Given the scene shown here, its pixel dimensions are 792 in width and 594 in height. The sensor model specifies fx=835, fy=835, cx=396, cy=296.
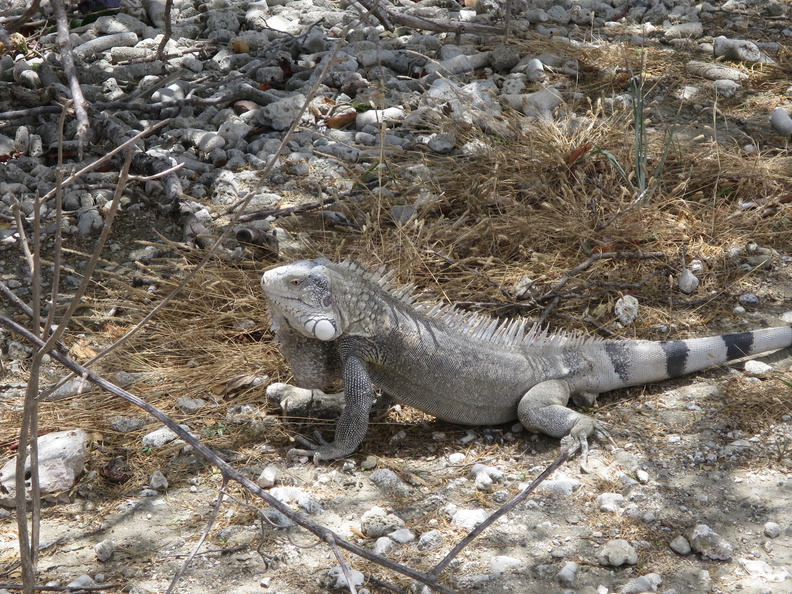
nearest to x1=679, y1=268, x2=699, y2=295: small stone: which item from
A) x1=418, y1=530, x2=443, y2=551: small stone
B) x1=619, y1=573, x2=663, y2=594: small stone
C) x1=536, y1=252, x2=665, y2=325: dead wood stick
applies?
x1=536, y1=252, x2=665, y2=325: dead wood stick

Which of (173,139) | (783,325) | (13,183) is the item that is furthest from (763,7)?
(13,183)

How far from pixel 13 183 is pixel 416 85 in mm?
2965

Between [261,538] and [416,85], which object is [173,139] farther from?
[261,538]

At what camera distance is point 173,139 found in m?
5.82

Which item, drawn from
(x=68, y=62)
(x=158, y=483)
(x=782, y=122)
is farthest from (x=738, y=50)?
(x=158, y=483)

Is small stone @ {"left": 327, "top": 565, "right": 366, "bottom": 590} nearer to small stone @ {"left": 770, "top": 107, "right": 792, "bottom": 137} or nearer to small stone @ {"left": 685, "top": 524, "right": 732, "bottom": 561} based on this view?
small stone @ {"left": 685, "top": 524, "right": 732, "bottom": 561}

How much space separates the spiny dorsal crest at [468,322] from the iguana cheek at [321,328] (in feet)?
0.99

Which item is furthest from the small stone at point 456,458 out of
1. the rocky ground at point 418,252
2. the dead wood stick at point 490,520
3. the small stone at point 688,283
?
the small stone at point 688,283

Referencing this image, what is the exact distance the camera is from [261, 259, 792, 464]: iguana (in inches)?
134

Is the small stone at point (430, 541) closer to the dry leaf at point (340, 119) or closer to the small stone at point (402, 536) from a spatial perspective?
the small stone at point (402, 536)

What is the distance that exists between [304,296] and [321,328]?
0.14m

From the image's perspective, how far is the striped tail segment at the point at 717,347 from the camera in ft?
12.3

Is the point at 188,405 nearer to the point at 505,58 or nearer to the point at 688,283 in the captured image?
the point at 688,283

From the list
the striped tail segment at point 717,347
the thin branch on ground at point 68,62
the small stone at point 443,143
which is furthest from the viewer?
the small stone at point 443,143
